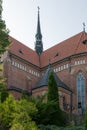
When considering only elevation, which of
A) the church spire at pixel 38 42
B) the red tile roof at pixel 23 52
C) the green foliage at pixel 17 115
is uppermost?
the church spire at pixel 38 42

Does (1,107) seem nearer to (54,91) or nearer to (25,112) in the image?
(25,112)

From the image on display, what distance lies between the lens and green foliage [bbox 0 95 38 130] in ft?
64.4

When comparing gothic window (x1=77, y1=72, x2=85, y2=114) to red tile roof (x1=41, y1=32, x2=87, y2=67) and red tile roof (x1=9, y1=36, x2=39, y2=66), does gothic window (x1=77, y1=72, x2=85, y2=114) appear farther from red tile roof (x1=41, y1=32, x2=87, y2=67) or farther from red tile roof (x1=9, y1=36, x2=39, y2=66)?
red tile roof (x1=9, y1=36, x2=39, y2=66)

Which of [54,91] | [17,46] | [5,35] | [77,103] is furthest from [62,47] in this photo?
[5,35]

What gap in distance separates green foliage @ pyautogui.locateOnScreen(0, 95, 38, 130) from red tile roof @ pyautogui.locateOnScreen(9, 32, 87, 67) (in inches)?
792

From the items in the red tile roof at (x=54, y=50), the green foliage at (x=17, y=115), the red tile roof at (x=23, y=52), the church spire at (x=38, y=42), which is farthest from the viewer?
the church spire at (x=38, y=42)

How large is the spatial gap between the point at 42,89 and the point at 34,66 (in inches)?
296

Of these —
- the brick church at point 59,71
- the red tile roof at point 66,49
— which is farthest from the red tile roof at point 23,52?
the red tile roof at point 66,49

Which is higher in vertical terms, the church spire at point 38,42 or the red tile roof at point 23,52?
the church spire at point 38,42

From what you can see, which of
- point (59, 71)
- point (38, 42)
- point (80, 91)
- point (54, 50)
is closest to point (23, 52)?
point (54, 50)

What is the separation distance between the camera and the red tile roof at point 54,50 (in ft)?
138

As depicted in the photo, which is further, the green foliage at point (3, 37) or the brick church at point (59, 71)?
the brick church at point (59, 71)

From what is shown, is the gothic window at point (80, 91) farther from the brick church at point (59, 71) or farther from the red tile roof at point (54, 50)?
the red tile roof at point (54, 50)

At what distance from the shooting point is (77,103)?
3934cm
